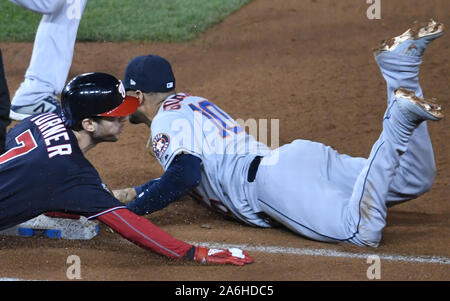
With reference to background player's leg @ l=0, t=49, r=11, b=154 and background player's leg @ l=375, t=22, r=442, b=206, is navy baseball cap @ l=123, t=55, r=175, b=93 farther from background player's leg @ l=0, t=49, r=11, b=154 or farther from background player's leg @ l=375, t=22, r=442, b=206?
background player's leg @ l=375, t=22, r=442, b=206

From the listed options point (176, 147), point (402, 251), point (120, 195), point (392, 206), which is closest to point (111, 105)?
point (176, 147)

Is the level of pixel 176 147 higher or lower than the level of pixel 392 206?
higher

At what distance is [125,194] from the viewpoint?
473cm

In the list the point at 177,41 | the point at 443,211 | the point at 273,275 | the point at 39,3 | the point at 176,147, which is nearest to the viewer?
the point at 273,275

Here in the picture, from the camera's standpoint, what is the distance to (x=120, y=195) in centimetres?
473

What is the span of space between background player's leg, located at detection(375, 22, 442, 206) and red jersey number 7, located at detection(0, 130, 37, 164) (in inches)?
72.7

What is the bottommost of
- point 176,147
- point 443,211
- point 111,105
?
point 443,211

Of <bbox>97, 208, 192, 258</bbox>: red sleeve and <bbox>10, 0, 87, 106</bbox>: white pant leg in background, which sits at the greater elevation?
<bbox>10, 0, 87, 106</bbox>: white pant leg in background

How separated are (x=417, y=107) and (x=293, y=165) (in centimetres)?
89

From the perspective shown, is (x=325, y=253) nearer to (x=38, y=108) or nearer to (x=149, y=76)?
(x=149, y=76)

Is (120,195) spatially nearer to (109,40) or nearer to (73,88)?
(73,88)

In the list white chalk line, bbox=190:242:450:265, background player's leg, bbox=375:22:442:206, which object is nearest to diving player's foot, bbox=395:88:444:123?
background player's leg, bbox=375:22:442:206

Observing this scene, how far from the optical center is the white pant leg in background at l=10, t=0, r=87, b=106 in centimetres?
582

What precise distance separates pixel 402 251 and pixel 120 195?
6.04 ft
